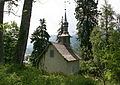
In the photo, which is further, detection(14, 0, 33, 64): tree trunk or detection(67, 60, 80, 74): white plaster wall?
detection(67, 60, 80, 74): white plaster wall

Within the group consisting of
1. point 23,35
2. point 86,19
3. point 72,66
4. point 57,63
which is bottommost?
point 72,66

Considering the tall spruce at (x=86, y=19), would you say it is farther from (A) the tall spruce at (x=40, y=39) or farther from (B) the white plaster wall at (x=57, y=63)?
(A) the tall spruce at (x=40, y=39)

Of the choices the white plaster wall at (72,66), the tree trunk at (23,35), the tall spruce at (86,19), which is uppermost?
the tall spruce at (86,19)

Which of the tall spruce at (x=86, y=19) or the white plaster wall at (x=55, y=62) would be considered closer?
the white plaster wall at (x=55, y=62)

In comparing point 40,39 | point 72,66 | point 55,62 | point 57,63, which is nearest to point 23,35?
point 57,63

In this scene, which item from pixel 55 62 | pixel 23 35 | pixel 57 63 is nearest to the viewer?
pixel 23 35

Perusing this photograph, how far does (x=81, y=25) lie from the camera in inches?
1308

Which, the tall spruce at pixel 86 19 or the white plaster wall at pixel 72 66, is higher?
the tall spruce at pixel 86 19

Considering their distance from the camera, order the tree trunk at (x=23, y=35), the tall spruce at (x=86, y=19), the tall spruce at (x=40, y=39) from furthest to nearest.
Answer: the tall spruce at (x=40, y=39), the tall spruce at (x=86, y=19), the tree trunk at (x=23, y=35)

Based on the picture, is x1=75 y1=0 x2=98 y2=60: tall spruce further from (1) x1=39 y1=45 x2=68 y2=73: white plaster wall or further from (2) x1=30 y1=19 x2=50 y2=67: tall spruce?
(2) x1=30 y1=19 x2=50 y2=67: tall spruce

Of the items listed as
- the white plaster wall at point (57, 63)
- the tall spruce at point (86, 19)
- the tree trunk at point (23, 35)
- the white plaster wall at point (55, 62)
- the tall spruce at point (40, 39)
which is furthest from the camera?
the tall spruce at point (40, 39)

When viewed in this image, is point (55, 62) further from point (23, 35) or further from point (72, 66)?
point (23, 35)

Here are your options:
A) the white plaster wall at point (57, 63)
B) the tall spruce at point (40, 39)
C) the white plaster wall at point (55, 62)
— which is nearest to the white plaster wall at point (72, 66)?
the white plaster wall at point (57, 63)

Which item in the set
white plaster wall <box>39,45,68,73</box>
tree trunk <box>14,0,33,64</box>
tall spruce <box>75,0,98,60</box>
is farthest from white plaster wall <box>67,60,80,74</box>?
tree trunk <box>14,0,33,64</box>
